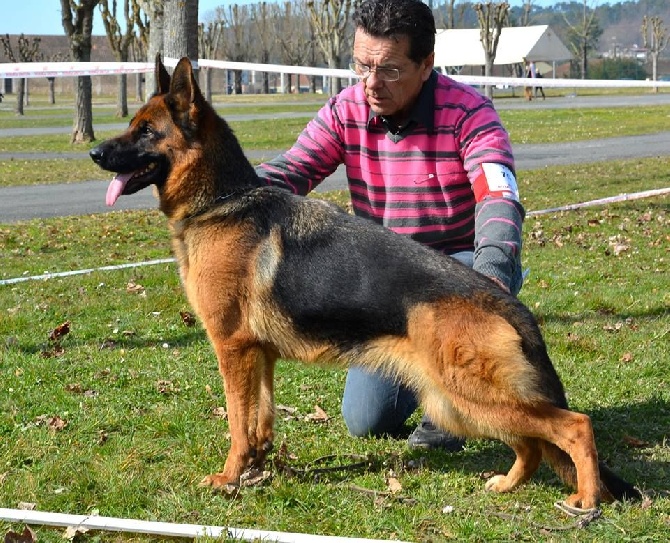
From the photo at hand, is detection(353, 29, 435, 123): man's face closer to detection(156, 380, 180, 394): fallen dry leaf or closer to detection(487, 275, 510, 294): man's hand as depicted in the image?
detection(487, 275, 510, 294): man's hand

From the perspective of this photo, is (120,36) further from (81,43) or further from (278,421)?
(278,421)

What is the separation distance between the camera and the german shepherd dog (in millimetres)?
3945

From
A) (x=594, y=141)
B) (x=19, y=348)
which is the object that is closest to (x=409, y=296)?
(x=19, y=348)

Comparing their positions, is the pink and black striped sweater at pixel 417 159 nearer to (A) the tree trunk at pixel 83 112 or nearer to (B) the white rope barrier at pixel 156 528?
(B) the white rope barrier at pixel 156 528

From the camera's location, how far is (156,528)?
3770 mm

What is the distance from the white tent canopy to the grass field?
7208 cm

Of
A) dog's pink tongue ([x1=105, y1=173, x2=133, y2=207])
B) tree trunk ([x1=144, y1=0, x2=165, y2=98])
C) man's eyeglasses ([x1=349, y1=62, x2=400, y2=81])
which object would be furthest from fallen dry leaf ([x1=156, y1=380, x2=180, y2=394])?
tree trunk ([x1=144, y1=0, x2=165, y2=98])

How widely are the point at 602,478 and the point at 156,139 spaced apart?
254cm

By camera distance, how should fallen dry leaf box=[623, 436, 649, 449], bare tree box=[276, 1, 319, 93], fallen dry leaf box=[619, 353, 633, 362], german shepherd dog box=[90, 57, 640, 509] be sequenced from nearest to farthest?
german shepherd dog box=[90, 57, 640, 509]
fallen dry leaf box=[623, 436, 649, 449]
fallen dry leaf box=[619, 353, 633, 362]
bare tree box=[276, 1, 319, 93]

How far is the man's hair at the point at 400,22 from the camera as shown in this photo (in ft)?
15.2

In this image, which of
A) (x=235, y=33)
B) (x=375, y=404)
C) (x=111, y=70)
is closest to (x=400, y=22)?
(x=375, y=404)

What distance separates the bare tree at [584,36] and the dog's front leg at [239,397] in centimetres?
8208

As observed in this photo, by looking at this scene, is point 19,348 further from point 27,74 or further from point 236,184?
point 27,74

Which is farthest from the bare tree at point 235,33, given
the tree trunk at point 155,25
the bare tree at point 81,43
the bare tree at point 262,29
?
the tree trunk at point 155,25
